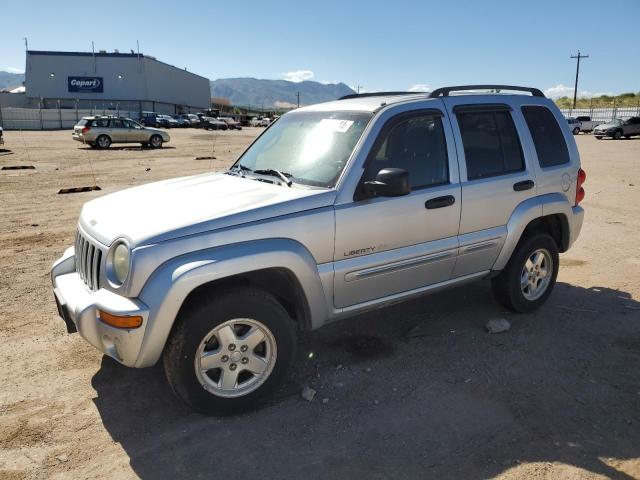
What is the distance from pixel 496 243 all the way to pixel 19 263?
5.57m

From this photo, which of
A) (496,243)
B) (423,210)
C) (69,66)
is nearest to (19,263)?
(423,210)

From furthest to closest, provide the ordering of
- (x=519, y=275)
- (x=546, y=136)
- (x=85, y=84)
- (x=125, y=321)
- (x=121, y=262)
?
(x=85, y=84) < (x=546, y=136) < (x=519, y=275) < (x=121, y=262) < (x=125, y=321)

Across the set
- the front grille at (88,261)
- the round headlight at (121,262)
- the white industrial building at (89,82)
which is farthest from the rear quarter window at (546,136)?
the white industrial building at (89,82)

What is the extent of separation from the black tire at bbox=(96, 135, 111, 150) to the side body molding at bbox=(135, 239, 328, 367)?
81.9 ft

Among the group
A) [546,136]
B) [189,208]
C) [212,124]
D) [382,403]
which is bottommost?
[382,403]

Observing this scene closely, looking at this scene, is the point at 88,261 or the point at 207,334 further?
the point at 88,261

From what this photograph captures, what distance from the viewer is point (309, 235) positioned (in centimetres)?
335

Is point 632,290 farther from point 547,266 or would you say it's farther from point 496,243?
point 496,243

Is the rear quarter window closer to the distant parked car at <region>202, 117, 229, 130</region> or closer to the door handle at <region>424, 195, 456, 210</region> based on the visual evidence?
the door handle at <region>424, 195, 456, 210</region>

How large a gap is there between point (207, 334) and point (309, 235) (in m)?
0.88

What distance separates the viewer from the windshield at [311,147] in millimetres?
3699

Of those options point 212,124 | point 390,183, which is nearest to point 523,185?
point 390,183

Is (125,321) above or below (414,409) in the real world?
above

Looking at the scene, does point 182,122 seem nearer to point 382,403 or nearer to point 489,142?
point 489,142
